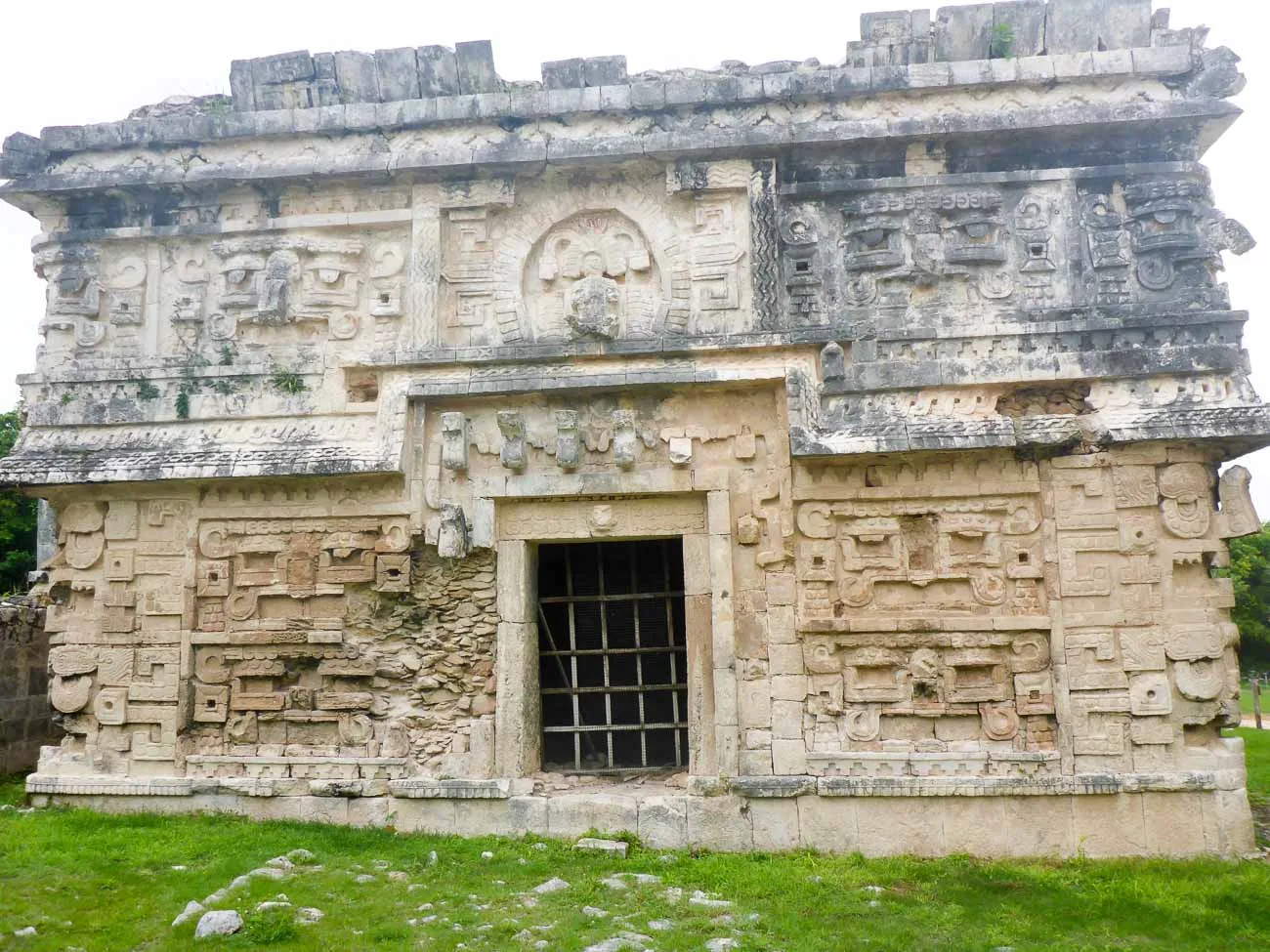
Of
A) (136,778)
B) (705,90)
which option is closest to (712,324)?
(705,90)

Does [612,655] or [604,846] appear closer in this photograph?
[604,846]

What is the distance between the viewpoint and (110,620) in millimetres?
7105

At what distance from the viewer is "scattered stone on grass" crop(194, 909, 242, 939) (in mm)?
4613

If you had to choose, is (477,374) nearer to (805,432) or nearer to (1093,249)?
(805,432)

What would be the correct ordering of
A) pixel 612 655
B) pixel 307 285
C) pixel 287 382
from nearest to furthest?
pixel 287 382 < pixel 307 285 < pixel 612 655

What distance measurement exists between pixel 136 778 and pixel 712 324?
5191 millimetres

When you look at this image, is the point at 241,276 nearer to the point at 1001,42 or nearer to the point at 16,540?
the point at 1001,42

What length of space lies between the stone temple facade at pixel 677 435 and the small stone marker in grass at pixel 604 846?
21 centimetres

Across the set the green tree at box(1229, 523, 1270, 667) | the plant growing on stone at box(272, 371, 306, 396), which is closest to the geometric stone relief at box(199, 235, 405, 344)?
the plant growing on stone at box(272, 371, 306, 396)

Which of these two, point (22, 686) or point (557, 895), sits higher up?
point (22, 686)

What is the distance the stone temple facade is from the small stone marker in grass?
0.21 metres

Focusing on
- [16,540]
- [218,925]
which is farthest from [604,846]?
[16,540]

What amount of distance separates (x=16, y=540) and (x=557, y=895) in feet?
40.5

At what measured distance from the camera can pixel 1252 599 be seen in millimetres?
12453
